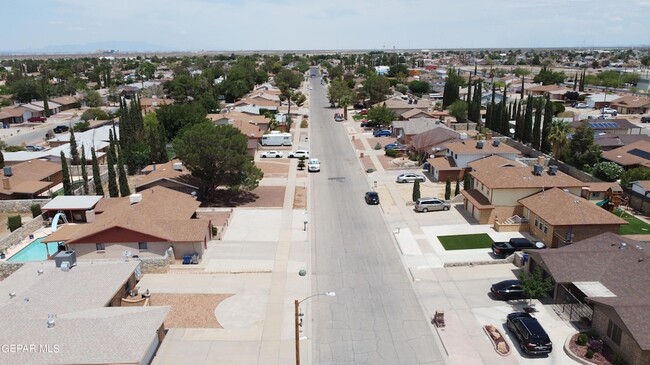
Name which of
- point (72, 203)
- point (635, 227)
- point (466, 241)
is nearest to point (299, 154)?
point (72, 203)

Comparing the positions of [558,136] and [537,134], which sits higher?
[558,136]

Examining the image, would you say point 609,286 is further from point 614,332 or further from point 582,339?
point 582,339

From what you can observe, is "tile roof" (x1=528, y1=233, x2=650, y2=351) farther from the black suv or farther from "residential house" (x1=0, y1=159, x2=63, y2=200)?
"residential house" (x1=0, y1=159, x2=63, y2=200)

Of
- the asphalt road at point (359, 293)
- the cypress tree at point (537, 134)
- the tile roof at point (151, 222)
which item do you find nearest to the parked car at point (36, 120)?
the tile roof at point (151, 222)

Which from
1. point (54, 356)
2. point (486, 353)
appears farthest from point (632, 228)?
point (54, 356)

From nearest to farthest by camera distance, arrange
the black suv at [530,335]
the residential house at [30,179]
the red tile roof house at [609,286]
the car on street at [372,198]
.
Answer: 1. the red tile roof house at [609,286]
2. the black suv at [530,335]
3. the car on street at [372,198]
4. the residential house at [30,179]

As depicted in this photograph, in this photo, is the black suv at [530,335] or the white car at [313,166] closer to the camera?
the black suv at [530,335]

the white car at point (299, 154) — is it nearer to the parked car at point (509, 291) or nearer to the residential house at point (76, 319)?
the residential house at point (76, 319)
